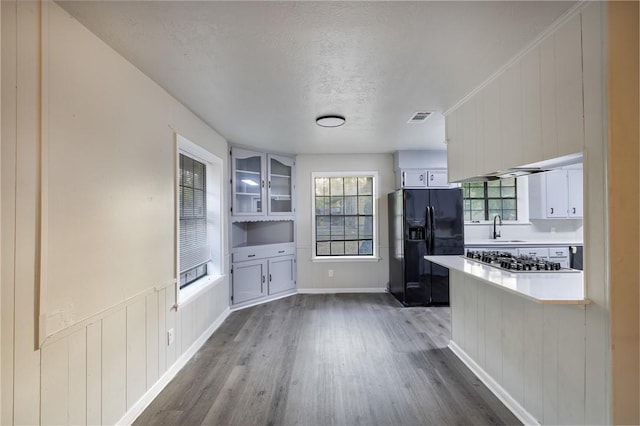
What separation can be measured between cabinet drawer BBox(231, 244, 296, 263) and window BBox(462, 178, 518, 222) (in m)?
3.07

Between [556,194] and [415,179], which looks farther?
[415,179]

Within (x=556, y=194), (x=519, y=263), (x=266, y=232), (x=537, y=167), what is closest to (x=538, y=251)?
(x=556, y=194)

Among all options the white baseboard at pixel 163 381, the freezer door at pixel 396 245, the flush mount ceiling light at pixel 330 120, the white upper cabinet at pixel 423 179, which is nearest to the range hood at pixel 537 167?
the flush mount ceiling light at pixel 330 120

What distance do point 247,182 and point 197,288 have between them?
175 cm

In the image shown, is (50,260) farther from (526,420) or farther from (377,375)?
(526,420)

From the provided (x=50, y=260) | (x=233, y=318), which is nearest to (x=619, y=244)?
(x=50, y=260)

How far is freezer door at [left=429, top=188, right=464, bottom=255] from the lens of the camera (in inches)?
159

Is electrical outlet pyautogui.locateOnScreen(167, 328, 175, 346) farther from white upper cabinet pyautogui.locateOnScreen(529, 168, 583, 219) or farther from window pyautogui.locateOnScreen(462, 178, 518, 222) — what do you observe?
white upper cabinet pyautogui.locateOnScreen(529, 168, 583, 219)

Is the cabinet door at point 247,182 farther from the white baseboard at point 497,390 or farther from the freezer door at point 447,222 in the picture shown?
the white baseboard at point 497,390

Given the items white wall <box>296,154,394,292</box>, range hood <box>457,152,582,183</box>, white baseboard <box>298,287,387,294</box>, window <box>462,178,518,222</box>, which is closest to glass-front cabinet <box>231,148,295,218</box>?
white wall <box>296,154,394,292</box>

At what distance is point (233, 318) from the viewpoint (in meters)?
3.72

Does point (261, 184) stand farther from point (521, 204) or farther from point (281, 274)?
point (521, 204)

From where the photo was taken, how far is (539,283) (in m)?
1.67

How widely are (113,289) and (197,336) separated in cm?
146
